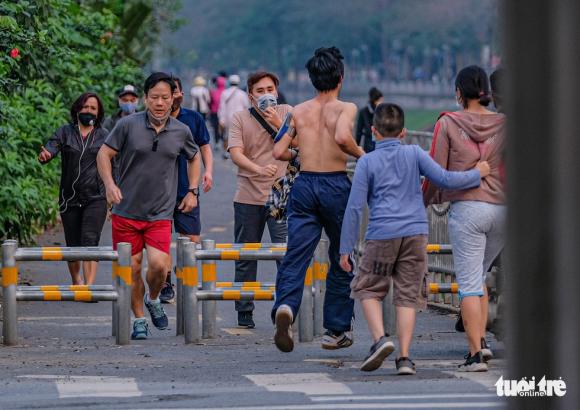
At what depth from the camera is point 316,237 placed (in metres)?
8.27

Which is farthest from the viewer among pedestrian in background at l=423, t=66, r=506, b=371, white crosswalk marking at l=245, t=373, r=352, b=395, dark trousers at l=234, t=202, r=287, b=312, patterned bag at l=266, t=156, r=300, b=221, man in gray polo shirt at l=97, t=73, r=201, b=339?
dark trousers at l=234, t=202, r=287, b=312

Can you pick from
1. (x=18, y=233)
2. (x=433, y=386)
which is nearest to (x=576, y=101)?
(x=433, y=386)

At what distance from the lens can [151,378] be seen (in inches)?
296

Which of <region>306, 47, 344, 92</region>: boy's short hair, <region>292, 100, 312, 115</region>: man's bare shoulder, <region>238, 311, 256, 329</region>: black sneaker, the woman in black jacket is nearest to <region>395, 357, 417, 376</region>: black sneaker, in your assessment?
<region>292, 100, 312, 115</region>: man's bare shoulder

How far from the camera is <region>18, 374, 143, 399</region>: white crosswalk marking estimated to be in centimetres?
674

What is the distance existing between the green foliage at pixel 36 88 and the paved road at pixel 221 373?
2100 millimetres

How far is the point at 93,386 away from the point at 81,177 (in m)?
5.56

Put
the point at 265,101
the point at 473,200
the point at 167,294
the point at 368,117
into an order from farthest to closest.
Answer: the point at 368,117
the point at 167,294
the point at 265,101
the point at 473,200

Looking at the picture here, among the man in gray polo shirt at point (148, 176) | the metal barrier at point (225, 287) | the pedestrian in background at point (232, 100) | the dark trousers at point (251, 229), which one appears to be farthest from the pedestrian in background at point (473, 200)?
the pedestrian in background at point (232, 100)

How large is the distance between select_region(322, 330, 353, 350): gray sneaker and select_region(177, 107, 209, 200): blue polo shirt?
9.86 feet

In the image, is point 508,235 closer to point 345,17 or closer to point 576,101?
point 576,101

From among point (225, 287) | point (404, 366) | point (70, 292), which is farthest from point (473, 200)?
point (70, 292)

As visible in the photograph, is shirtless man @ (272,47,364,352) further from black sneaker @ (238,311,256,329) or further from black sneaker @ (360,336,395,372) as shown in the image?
black sneaker @ (238,311,256,329)

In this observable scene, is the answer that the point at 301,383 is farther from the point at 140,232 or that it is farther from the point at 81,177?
the point at 81,177
